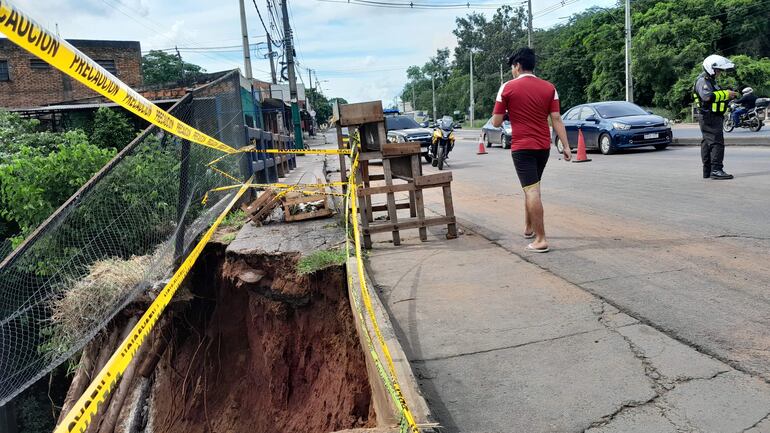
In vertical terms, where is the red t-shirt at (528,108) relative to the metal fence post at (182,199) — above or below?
above

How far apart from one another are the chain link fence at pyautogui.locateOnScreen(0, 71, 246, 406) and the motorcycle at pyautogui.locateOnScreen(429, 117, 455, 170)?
10.5 metres

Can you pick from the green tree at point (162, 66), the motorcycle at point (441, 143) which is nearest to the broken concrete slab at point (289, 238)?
the motorcycle at point (441, 143)

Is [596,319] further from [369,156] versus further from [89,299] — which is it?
[89,299]

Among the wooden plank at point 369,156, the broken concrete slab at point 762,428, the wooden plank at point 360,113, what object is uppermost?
the wooden plank at point 360,113

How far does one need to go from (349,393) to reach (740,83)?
39.0 metres

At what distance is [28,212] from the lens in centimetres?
668

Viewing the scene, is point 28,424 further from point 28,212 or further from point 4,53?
point 4,53

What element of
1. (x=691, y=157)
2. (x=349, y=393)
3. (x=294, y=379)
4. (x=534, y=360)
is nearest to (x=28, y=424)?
(x=294, y=379)

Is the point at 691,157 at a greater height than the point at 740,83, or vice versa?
the point at 740,83

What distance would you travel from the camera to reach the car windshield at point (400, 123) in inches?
784

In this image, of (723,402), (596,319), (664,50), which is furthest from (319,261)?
(664,50)

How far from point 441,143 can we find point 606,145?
189 inches

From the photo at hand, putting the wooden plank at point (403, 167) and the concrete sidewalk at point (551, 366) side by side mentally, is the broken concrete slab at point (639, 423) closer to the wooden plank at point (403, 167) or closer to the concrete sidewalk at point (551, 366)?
the concrete sidewalk at point (551, 366)

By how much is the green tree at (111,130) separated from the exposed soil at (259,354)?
1346cm
